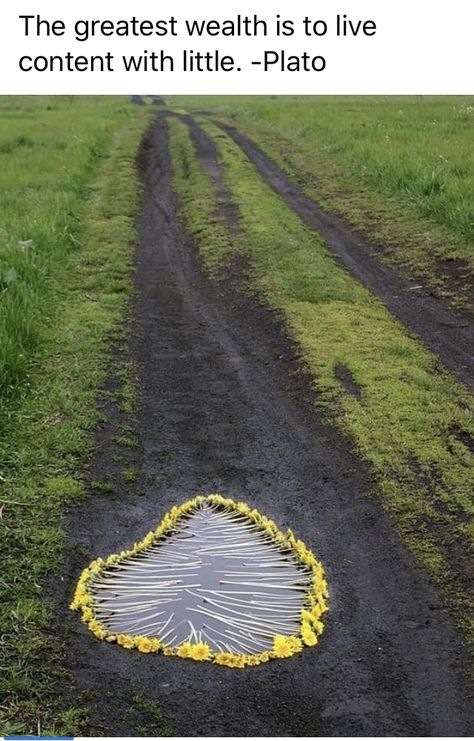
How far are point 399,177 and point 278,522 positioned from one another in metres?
11.5

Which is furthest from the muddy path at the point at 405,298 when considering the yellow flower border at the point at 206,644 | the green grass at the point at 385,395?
the yellow flower border at the point at 206,644

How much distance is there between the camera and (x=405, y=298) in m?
10.8

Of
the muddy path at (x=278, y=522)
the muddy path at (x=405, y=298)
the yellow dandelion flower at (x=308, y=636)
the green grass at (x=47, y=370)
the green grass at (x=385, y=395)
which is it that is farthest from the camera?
the muddy path at (x=405, y=298)

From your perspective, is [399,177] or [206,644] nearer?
[206,644]

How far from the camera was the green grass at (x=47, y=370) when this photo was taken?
4.51 m

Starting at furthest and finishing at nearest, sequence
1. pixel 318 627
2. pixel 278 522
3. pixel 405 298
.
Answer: pixel 405 298 < pixel 278 522 < pixel 318 627

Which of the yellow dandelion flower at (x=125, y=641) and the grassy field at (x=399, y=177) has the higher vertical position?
the grassy field at (x=399, y=177)

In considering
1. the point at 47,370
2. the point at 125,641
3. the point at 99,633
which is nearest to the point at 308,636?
the point at 125,641

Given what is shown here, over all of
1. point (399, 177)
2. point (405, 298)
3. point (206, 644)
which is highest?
point (399, 177)

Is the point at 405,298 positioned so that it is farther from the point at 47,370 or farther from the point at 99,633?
the point at 99,633

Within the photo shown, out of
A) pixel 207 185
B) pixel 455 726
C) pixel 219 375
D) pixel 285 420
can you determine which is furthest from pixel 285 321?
pixel 207 185

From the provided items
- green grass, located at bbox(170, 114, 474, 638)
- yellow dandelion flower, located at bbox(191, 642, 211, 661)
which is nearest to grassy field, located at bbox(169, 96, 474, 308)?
green grass, located at bbox(170, 114, 474, 638)

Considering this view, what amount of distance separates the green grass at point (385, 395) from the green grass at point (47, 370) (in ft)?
7.02

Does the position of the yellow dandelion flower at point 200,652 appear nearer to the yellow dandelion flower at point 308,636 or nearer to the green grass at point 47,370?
the yellow dandelion flower at point 308,636
